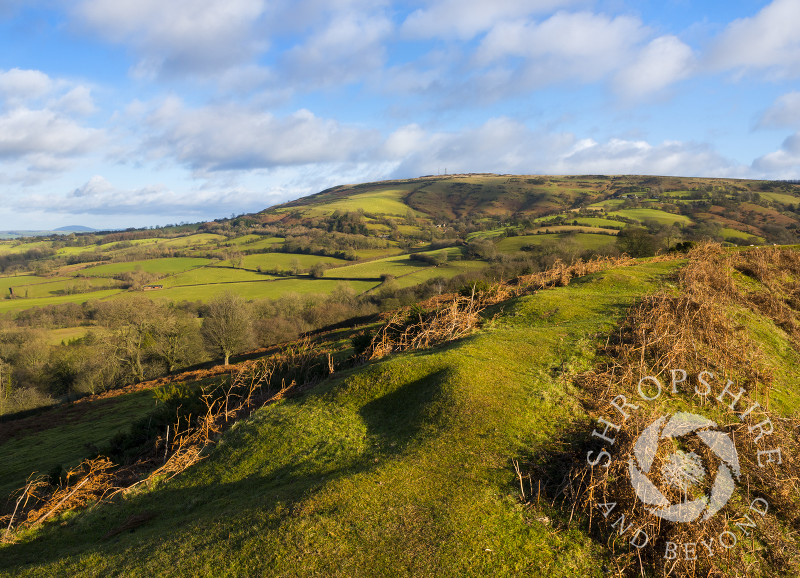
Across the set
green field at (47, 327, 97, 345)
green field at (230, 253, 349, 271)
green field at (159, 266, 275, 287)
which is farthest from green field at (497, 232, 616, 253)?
green field at (47, 327, 97, 345)

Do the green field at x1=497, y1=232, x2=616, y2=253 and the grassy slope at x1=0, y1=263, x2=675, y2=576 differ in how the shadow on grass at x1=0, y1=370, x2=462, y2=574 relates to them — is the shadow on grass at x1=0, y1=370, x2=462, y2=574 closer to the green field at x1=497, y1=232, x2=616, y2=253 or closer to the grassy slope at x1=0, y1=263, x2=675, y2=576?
the grassy slope at x1=0, y1=263, x2=675, y2=576

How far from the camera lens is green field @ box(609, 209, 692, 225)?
3438 inches

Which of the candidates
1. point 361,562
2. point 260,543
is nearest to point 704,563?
point 361,562

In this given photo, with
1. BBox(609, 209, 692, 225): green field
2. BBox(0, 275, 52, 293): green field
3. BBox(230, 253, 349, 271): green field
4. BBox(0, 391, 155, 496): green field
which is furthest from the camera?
BBox(230, 253, 349, 271): green field

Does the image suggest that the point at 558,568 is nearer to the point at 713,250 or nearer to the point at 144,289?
the point at 713,250

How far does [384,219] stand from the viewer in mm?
146375

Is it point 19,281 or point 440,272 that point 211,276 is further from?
point 440,272

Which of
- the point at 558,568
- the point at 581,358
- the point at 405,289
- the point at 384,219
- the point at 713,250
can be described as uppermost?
the point at 384,219

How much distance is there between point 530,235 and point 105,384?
251 feet

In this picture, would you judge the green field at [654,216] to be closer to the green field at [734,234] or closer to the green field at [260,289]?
the green field at [734,234]

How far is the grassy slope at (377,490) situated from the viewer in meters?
4.80

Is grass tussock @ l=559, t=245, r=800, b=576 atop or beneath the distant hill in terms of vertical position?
beneath

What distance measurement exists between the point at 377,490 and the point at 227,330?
3774 centimetres

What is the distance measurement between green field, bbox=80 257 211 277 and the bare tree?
67.6m
